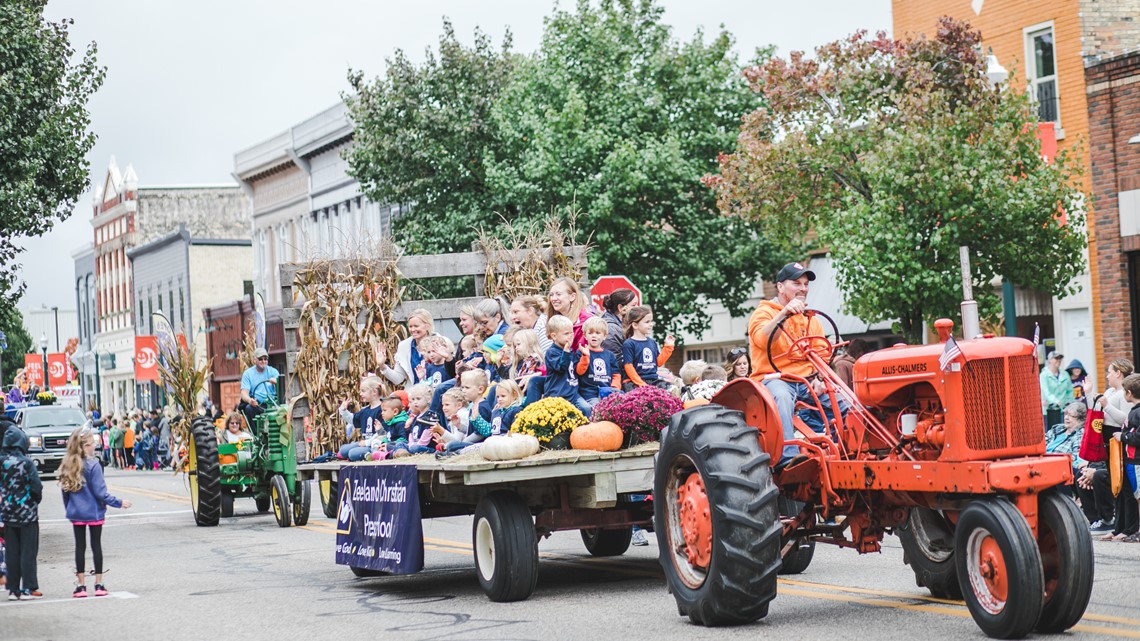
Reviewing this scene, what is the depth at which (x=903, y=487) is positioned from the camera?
876 cm

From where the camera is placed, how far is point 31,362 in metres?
70.5

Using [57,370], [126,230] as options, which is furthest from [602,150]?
[126,230]

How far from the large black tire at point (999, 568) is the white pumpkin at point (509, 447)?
351cm

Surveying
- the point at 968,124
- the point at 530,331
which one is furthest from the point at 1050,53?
the point at 530,331

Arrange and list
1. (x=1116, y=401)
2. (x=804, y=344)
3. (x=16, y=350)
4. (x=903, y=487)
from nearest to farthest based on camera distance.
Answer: (x=903, y=487), (x=804, y=344), (x=1116, y=401), (x=16, y=350)

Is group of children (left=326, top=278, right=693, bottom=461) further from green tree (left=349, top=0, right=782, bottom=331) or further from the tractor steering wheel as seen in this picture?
green tree (left=349, top=0, right=782, bottom=331)

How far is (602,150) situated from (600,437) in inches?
890

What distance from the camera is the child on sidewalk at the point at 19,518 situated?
13453mm

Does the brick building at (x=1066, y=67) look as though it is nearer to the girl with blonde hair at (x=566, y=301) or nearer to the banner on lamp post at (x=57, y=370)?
the girl with blonde hair at (x=566, y=301)

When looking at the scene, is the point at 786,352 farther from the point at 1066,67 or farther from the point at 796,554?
the point at 1066,67

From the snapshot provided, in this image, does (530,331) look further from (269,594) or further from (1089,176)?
(1089,176)

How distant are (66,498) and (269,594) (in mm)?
2005

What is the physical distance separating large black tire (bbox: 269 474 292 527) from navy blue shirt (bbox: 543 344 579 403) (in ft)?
30.3

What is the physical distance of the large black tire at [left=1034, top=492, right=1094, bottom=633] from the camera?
8.08 metres
